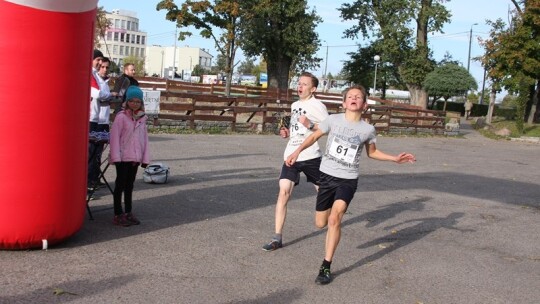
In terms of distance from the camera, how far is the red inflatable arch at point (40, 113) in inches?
211

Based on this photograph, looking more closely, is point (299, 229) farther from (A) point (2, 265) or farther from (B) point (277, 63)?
(B) point (277, 63)

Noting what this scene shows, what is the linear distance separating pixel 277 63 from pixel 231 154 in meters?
28.8

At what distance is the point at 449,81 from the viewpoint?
4412 cm

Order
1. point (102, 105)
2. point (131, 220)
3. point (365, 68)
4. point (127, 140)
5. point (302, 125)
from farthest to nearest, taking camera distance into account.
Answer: point (365, 68)
point (102, 105)
point (131, 220)
point (127, 140)
point (302, 125)

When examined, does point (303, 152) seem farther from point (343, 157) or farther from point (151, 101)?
point (151, 101)

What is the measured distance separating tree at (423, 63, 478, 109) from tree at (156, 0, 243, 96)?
1345 centimetres

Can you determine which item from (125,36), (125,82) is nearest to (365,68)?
(125,82)

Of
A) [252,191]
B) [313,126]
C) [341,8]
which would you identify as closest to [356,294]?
[313,126]

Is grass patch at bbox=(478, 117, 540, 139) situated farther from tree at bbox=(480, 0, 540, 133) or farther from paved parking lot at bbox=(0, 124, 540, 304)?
paved parking lot at bbox=(0, 124, 540, 304)

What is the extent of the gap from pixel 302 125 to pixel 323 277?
179cm

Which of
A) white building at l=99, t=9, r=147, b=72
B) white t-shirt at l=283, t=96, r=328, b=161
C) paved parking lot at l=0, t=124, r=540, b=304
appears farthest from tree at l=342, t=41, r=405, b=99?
white building at l=99, t=9, r=147, b=72

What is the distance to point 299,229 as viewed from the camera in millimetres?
7684

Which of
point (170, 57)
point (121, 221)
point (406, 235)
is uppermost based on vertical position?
point (170, 57)

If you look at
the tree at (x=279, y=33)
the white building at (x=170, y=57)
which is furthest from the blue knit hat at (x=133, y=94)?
the white building at (x=170, y=57)
